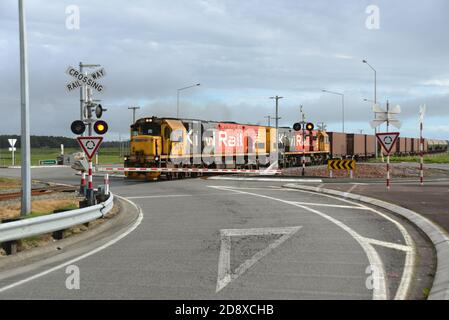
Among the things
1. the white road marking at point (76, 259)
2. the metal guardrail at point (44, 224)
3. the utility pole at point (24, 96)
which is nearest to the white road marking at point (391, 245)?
the white road marking at point (76, 259)

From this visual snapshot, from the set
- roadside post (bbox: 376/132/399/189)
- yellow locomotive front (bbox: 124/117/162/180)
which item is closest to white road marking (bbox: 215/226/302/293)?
roadside post (bbox: 376/132/399/189)

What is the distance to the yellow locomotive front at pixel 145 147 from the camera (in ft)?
95.2

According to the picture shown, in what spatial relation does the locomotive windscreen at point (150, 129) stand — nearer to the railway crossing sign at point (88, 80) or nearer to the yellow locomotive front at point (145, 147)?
the yellow locomotive front at point (145, 147)

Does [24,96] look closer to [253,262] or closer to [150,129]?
[253,262]

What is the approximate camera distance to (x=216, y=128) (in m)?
33.9

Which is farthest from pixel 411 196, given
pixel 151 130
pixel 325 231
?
pixel 151 130

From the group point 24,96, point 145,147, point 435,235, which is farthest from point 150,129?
point 435,235

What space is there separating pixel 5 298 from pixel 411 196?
14.2m

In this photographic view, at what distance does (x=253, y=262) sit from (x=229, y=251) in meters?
0.96

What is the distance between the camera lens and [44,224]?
922 cm

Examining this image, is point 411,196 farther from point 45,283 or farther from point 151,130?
point 151,130

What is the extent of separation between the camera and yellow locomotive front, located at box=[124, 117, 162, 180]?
29016mm

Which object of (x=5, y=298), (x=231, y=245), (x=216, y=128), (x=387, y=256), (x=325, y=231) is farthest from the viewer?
(x=216, y=128)

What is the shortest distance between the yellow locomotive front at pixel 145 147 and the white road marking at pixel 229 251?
61.3ft
